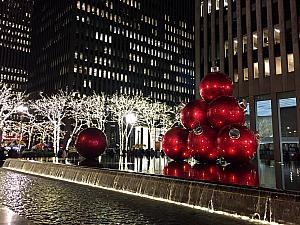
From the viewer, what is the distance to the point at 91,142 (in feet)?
60.4

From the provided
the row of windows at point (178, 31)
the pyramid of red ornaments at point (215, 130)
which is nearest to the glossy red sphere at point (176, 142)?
the pyramid of red ornaments at point (215, 130)

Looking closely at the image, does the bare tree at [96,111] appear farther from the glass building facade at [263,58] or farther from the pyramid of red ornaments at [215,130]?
the pyramid of red ornaments at [215,130]

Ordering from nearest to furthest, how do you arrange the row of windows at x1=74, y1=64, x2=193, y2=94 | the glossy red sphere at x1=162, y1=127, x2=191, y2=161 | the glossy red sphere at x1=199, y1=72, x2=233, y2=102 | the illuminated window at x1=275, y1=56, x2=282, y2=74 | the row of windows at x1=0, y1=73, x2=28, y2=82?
the glossy red sphere at x1=199, y1=72, x2=233, y2=102 < the glossy red sphere at x1=162, y1=127, x2=191, y2=161 < the illuminated window at x1=275, y1=56, x2=282, y2=74 < the row of windows at x1=74, y1=64, x2=193, y2=94 < the row of windows at x1=0, y1=73, x2=28, y2=82

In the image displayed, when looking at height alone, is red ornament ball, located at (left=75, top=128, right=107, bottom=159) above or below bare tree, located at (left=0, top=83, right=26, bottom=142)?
below

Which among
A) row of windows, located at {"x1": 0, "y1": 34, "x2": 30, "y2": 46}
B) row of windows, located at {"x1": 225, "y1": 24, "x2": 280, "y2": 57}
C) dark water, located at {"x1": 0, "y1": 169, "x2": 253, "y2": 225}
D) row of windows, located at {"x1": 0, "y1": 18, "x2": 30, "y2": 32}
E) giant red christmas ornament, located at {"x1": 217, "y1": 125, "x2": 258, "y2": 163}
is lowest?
dark water, located at {"x1": 0, "y1": 169, "x2": 253, "y2": 225}

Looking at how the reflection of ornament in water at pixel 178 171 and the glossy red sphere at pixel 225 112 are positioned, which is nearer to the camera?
the reflection of ornament in water at pixel 178 171

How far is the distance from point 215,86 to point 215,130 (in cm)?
195

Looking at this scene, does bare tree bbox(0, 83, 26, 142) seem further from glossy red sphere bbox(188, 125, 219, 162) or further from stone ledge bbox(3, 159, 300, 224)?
glossy red sphere bbox(188, 125, 219, 162)

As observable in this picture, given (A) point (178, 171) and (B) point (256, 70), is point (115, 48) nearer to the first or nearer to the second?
(B) point (256, 70)

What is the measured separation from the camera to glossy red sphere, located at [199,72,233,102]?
1496 centimetres

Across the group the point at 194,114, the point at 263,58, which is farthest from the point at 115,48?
the point at 194,114

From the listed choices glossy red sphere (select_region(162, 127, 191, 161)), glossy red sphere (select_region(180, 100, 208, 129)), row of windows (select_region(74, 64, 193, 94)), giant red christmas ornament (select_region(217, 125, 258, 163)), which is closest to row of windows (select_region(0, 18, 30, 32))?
row of windows (select_region(74, 64, 193, 94))

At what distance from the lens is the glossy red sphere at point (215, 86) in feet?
49.1

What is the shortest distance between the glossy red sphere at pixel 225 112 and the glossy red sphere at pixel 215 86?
0.91 metres
